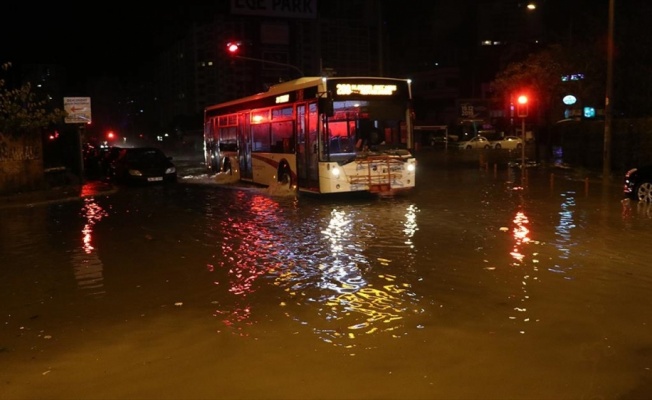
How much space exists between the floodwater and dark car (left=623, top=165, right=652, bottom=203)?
1251mm

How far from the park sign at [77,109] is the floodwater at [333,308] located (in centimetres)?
1299

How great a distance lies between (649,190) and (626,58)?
590 inches

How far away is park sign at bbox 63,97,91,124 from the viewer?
27000 millimetres

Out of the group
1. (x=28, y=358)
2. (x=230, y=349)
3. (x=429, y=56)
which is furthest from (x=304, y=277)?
(x=429, y=56)

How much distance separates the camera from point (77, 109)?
27250 mm

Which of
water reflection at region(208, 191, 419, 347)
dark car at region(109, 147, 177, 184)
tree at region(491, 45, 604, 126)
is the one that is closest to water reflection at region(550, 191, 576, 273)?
water reflection at region(208, 191, 419, 347)

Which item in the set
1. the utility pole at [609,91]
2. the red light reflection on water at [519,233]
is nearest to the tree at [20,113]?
the red light reflection on water at [519,233]

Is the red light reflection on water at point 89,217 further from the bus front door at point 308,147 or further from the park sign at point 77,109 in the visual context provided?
the park sign at point 77,109

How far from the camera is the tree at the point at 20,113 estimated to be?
21848 mm

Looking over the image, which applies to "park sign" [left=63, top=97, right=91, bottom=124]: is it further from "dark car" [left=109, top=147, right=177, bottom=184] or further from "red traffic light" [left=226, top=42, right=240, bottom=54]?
"red traffic light" [left=226, top=42, right=240, bottom=54]

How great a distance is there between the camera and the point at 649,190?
52.5 ft

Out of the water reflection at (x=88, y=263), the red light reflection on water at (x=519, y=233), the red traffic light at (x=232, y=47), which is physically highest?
the red traffic light at (x=232, y=47)

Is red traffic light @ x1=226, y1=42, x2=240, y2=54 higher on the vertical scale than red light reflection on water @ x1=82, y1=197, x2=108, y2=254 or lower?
higher

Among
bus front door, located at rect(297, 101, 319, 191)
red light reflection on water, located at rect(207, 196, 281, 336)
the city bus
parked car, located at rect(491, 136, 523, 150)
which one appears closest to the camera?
red light reflection on water, located at rect(207, 196, 281, 336)
